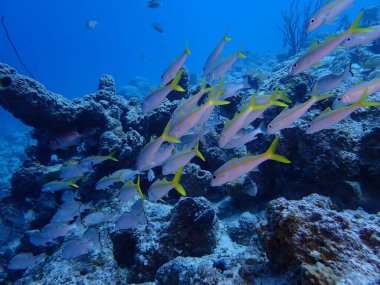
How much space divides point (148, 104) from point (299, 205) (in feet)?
8.75

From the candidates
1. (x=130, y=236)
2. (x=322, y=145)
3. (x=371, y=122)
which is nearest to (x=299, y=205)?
(x=322, y=145)

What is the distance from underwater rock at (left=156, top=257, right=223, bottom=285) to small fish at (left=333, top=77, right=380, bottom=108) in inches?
105

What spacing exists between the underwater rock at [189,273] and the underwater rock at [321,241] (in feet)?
2.05

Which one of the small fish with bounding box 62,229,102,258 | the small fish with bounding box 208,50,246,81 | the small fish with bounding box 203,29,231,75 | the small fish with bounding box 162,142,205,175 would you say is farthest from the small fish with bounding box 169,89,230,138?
the small fish with bounding box 62,229,102,258

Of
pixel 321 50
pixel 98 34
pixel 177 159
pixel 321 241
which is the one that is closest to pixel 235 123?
pixel 177 159

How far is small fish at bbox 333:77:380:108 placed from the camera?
3.35m

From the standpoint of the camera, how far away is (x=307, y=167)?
4.25 m

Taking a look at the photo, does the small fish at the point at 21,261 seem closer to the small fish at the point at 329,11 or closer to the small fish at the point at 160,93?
the small fish at the point at 160,93

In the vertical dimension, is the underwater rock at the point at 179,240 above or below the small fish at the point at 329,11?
below

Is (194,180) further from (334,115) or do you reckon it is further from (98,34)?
(98,34)

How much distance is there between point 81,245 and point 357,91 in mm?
4509

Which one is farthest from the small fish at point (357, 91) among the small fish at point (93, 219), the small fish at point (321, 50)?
the small fish at point (93, 219)

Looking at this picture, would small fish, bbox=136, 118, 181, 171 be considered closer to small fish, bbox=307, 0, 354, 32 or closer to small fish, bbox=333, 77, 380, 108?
small fish, bbox=333, 77, 380, 108

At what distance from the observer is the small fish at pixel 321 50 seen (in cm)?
Result: 341
